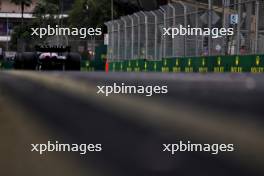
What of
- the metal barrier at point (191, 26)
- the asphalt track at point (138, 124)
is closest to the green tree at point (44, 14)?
the asphalt track at point (138, 124)

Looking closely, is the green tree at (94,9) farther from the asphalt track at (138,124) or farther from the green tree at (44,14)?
the asphalt track at (138,124)

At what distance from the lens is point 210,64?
23.9m

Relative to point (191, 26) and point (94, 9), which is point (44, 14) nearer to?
point (191, 26)

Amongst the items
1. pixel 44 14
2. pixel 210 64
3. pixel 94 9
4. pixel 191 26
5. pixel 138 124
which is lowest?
pixel 210 64

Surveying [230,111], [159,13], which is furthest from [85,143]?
[159,13]

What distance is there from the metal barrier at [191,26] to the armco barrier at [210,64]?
0.92ft

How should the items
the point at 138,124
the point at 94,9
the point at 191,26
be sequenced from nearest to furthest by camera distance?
the point at 138,124
the point at 191,26
the point at 94,9

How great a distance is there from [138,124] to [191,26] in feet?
70.6

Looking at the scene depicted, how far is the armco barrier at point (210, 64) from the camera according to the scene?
812 inches

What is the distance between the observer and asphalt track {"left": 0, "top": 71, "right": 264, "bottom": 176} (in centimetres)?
297

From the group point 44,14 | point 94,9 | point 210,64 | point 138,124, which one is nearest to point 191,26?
point 210,64

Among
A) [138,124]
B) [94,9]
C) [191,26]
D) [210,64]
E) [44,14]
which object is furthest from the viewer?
[94,9]

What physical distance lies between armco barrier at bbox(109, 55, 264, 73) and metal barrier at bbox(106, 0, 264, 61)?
28 cm

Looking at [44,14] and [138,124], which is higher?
[44,14]
